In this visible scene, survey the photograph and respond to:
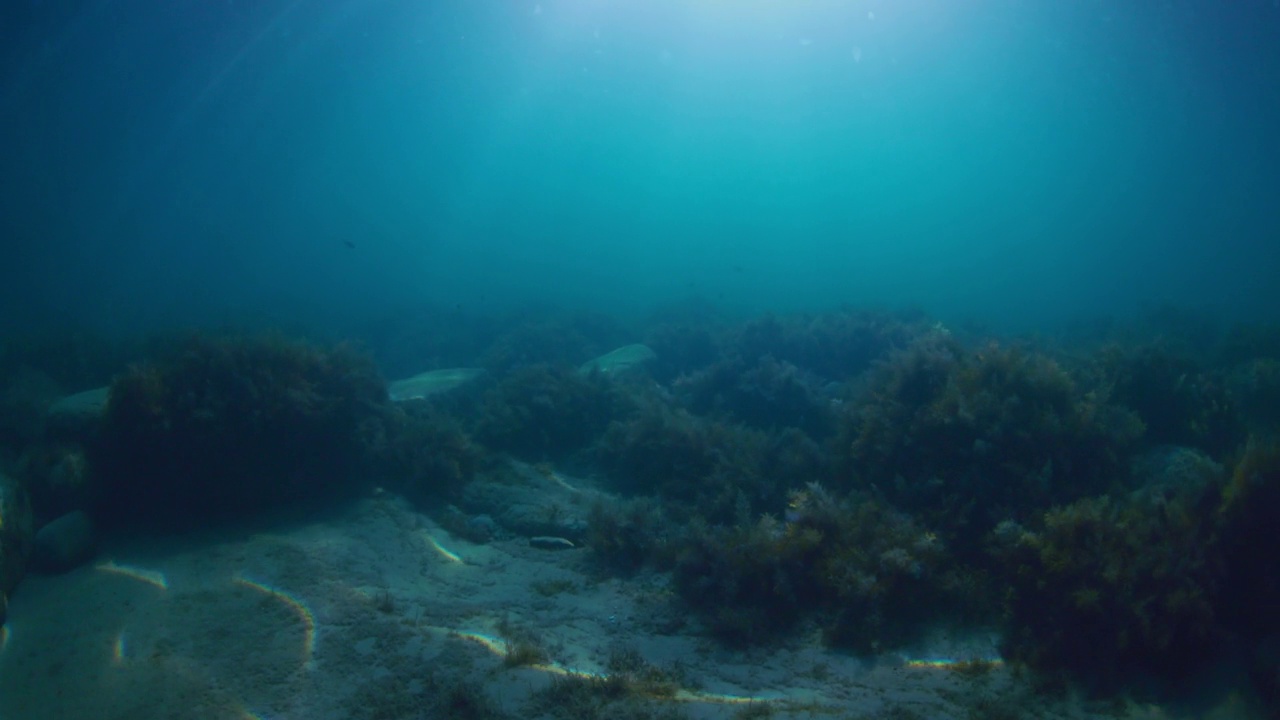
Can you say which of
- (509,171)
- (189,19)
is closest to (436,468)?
(189,19)

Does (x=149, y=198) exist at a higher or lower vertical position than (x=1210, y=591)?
higher

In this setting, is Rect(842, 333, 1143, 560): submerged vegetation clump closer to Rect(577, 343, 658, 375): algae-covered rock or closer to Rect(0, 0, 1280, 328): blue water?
Rect(577, 343, 658, 375): algae-covered rock

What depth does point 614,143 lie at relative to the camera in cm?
10550

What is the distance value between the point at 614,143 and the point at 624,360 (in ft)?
334

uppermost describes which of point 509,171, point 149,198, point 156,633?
point 509,171

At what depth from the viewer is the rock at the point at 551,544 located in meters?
6.92

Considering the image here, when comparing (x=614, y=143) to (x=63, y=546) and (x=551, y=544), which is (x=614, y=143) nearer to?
(x=551, y=544)

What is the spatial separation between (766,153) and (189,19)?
11969 cm

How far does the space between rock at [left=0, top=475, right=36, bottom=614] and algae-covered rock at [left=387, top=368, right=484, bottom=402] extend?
4925mm

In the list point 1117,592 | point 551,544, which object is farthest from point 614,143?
point 1117,592

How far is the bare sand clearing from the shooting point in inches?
144

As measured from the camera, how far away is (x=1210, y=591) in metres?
3.69

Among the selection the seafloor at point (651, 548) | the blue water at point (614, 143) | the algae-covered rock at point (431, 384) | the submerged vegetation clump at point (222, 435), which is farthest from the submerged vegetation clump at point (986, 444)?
the blue water at point (614, 143)

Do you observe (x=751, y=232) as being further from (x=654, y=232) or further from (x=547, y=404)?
(x=547, y=404)
